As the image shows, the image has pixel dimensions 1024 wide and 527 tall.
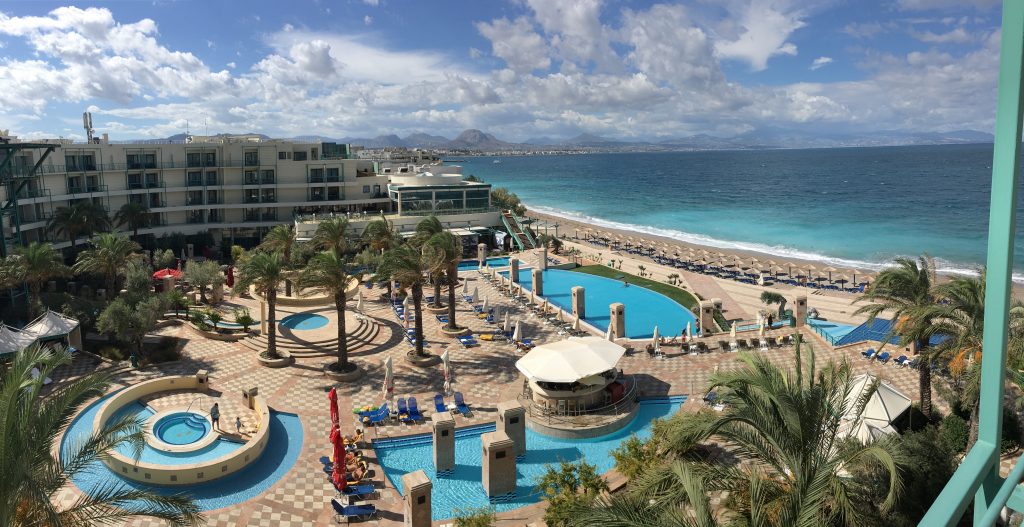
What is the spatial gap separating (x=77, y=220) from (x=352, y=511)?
3305 cm

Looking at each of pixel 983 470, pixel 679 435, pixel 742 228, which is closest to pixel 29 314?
pixel 679 435

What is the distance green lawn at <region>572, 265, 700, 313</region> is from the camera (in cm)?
3619

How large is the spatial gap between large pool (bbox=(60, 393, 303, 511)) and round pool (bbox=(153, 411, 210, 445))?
4.26ft

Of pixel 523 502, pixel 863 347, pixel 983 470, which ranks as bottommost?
pixel 523 502

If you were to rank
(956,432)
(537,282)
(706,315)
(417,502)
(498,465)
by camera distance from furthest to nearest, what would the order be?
1. (537,282)
2. (706,315)
3. (956,432)
4. (498,465)
5. (417,502)

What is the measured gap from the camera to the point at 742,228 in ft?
260

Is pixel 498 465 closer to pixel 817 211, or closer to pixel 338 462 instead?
pixel 338 462

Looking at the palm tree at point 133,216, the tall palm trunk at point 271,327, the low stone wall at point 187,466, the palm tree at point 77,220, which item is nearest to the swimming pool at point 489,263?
the tall palm trunk at point 271,327

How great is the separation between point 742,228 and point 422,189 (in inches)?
1778

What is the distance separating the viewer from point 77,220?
37.8 metres

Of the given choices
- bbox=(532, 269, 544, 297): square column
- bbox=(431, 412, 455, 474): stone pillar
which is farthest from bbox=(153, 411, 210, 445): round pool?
bbox=(532, 269, 544, 297): square column

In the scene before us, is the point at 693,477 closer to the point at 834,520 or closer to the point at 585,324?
the point at 834,520

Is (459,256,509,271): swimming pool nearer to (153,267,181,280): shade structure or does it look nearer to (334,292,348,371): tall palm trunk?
(153,267,181,280): shade structure

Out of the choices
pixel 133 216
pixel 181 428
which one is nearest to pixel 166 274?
pixel 133 216
